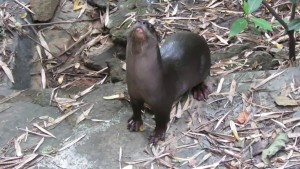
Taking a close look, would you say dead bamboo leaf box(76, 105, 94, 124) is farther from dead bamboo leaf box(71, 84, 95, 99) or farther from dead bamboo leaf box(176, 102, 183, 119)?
dead bamboo leaf box(176, 102, 183, 119)

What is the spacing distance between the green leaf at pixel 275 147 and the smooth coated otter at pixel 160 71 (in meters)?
0.55

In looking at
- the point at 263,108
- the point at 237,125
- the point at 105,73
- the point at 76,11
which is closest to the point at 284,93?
the point at 263,108

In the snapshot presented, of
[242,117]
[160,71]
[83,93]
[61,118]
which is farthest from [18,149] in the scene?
[242,117]

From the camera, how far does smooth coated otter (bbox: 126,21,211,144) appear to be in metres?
2.67

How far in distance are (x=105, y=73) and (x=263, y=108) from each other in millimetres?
1335

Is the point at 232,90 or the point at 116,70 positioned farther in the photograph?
the point at 116,70

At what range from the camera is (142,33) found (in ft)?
8.48

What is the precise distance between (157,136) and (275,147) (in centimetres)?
61

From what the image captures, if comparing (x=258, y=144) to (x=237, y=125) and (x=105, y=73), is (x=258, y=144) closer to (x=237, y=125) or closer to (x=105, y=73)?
(x=237, y=125)

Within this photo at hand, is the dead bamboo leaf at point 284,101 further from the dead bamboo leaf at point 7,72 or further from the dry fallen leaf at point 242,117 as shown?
the dead bamboo leaf at point 7,72

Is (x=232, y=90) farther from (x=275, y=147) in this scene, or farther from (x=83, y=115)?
(x=83, y=115)

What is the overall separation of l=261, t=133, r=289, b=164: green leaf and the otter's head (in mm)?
798

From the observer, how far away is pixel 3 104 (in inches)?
131

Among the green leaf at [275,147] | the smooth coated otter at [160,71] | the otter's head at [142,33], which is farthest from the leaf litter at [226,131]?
the otter's head at [142,33]
